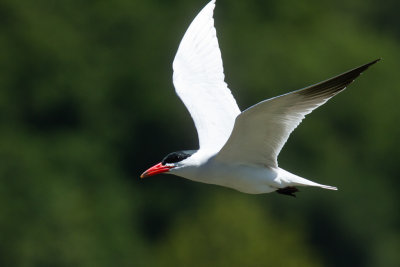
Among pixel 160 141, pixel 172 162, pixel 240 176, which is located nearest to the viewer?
pixel 240 176

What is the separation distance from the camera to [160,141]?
1704 inches

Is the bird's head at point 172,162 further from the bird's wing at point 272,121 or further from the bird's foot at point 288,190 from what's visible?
the bird's foot at point 288,190

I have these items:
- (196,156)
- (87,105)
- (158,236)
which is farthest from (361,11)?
(196,156)

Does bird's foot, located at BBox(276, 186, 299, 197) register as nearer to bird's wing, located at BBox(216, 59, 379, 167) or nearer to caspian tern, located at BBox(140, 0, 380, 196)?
caspian tern, located at BBox(140, 0, 380, 196)

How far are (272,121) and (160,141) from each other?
32232 mm

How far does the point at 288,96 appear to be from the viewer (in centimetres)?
1069

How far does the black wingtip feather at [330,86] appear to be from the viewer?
1062 cm

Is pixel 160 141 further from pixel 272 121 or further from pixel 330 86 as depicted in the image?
pixel 330 86

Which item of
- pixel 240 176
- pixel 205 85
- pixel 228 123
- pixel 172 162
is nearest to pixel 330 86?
pixel 240 176

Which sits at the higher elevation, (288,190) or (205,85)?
(205,85)

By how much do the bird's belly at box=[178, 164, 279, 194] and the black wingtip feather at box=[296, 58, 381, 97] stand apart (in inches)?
49.0

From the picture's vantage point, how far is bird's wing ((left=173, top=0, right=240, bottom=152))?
12523 millimetres

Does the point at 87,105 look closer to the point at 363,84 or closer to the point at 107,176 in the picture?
the point at 107,176

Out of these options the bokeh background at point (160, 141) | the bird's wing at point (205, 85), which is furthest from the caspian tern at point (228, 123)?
the bokeh background at point (160, 141)
